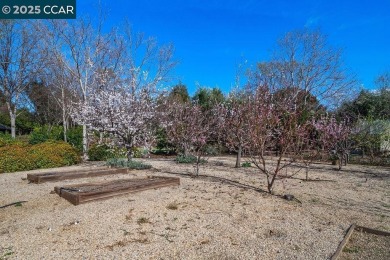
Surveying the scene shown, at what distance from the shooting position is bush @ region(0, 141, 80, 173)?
9410 millimetres

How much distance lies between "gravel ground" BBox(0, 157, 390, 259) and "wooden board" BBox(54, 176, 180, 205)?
15 cm

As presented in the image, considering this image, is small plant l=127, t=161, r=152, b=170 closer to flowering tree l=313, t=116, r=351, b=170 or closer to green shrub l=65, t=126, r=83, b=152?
flowering tree l=313, t=116, r=351, b=170

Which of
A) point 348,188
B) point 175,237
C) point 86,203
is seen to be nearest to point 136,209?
point 86,203

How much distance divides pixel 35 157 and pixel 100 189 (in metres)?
5.73

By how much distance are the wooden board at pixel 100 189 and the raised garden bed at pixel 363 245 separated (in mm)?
3987

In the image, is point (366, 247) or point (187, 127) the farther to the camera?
point (187, 127)

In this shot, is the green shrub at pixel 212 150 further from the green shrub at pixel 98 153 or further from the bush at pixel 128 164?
the bush at pixel 128 164

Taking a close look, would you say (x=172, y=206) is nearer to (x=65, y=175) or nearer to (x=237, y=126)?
(x=65, y=175)

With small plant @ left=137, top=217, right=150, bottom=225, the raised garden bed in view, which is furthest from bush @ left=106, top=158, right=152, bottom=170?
the raised garden bed

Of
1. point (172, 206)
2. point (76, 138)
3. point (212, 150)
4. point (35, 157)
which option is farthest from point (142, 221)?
point (76, 138)

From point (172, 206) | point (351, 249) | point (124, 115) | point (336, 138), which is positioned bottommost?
point (351, 249)

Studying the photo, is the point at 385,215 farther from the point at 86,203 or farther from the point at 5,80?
the point at 5,80

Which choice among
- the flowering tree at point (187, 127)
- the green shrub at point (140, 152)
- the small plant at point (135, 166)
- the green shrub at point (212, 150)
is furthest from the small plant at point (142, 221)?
the green shrub at point (212, 150)

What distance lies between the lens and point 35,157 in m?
9.97
